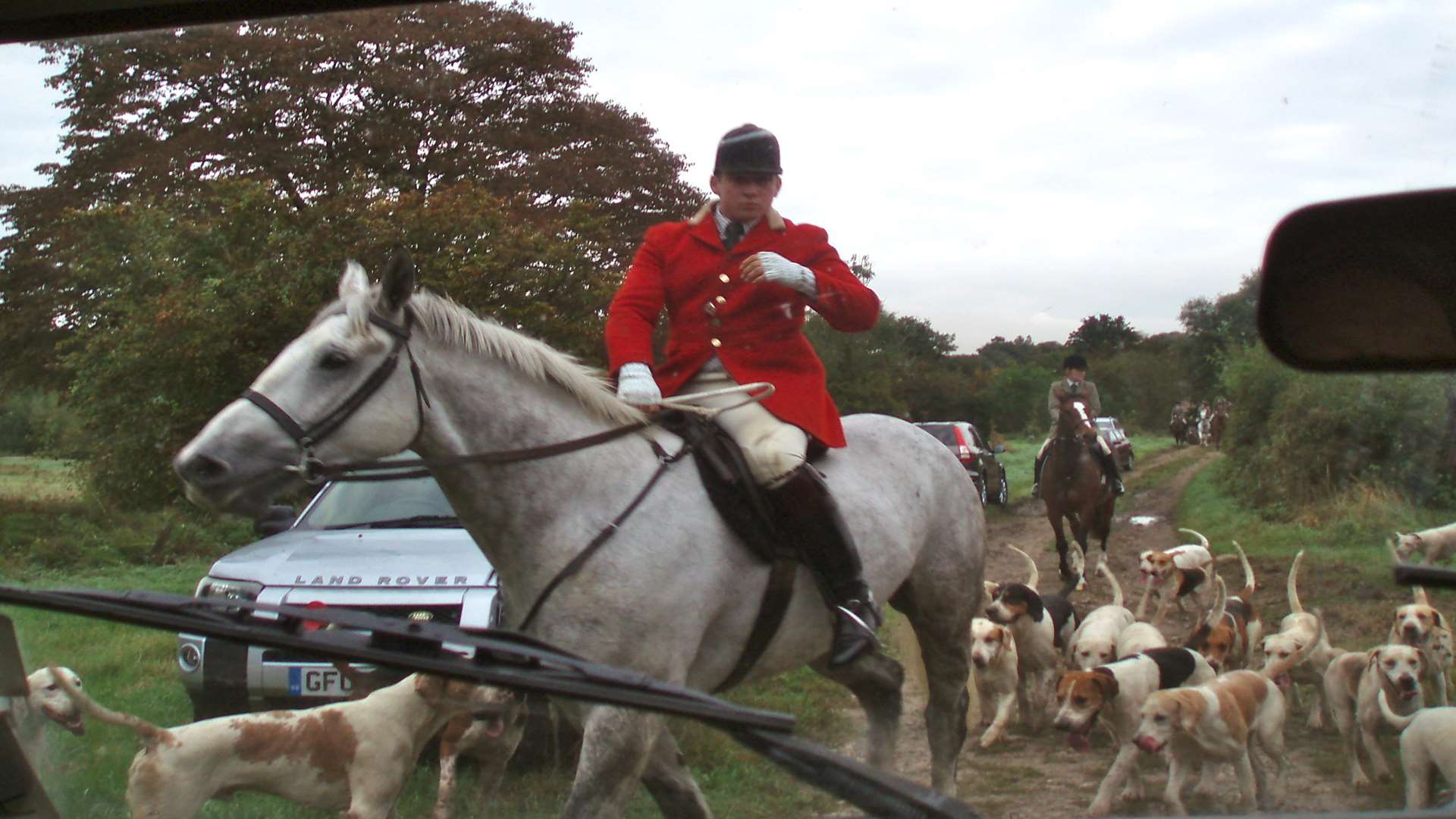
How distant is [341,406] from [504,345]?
0.52 metres

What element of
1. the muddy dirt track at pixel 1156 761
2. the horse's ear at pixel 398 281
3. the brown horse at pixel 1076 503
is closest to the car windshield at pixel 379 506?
the horse's ear at pixel 398 281

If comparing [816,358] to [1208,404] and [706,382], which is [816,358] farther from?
[1208,404]

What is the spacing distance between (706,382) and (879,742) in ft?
3.86

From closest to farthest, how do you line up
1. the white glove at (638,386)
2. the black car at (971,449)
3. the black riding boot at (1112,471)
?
the white glove at (638,386) → the black car at (971,449) → the black riding boot at (1112,471)

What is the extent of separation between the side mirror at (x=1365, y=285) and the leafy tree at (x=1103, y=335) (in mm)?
737

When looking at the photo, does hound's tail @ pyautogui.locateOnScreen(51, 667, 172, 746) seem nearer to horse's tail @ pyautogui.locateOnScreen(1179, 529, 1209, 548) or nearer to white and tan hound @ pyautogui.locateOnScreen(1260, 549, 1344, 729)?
white and tan hound @ pyautogui.locateOnScreen(1260, 549, 1344, 729)

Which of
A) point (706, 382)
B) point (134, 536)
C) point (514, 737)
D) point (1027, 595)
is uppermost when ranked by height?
point (706, 382)

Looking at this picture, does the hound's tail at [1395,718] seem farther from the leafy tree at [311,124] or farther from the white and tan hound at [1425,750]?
the leafy tree at [311,124]

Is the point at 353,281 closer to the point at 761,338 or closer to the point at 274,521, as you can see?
the point at 274,521

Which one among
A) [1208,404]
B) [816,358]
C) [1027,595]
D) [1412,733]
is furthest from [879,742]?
[1027,595]

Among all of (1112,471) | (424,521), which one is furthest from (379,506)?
(1112,471)

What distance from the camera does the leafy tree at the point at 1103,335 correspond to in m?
2.84

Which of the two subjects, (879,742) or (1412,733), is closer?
(1412,733)

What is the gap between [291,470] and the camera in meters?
3.06
